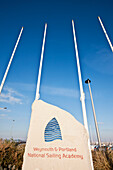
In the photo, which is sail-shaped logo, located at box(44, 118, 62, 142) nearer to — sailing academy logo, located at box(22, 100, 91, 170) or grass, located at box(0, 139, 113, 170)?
sailing academy logo, located at box(22, 100, 91, 170)

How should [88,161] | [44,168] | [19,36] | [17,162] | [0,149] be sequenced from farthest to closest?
[19,36]
[0,149]
[17,162]
[44,168]
[88,161]

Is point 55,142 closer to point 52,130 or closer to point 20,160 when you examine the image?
point 52,130

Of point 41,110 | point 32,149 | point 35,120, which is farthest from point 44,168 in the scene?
point 41,110

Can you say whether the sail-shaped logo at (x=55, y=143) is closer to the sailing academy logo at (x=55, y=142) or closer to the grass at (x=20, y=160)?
the sailing academy logo at (x=55, y=142)

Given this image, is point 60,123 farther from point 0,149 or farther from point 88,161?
point 0,149

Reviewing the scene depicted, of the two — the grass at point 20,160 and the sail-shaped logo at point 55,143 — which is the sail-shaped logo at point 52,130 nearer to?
the sail-shaped logo at point 55,143

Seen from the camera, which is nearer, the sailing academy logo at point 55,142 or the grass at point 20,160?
the sailing academy logo at point 55,142

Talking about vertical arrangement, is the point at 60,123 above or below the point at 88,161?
above

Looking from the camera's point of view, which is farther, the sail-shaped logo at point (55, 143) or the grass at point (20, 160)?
the grass at point (20, 160)

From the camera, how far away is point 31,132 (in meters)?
4.53

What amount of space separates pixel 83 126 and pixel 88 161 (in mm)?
940

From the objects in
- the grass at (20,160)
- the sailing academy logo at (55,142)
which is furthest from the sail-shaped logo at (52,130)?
the grass at (20,160)

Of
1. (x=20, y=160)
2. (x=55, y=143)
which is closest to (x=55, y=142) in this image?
(x=55, y=143)

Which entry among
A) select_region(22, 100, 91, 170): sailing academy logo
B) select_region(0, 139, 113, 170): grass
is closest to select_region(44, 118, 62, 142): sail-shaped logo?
select_region(22, 100, 91, 170): sailing academy logo
